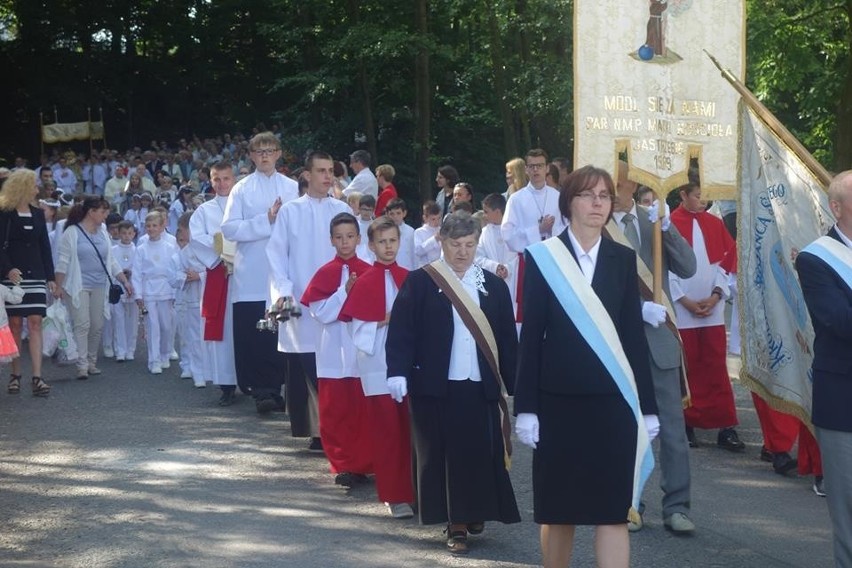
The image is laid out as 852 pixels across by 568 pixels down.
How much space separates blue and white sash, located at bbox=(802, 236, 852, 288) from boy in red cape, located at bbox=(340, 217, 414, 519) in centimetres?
296

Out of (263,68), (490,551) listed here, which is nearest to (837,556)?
(490,551)

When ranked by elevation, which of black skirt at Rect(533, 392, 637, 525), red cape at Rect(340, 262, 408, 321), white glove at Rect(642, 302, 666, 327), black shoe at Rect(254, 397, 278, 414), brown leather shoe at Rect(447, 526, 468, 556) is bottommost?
brown leather shoe at Rect(447, 526, 468, 556)

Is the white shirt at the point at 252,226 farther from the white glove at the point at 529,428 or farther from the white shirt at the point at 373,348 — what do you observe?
the white glove at the point at 529,428

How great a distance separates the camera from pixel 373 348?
8.23 metres

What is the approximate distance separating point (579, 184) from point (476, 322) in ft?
4.85

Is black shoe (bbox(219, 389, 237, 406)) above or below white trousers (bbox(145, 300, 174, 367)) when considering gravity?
below

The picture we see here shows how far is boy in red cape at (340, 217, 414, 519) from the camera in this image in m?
7.97

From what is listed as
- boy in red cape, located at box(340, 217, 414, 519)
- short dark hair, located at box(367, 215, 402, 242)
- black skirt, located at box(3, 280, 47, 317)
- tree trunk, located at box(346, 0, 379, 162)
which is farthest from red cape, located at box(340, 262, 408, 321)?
tree trunk, located at box(346, 0, 379, 162)

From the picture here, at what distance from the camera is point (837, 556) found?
5715 mm

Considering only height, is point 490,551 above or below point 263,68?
below

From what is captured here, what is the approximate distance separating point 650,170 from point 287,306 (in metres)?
2.93

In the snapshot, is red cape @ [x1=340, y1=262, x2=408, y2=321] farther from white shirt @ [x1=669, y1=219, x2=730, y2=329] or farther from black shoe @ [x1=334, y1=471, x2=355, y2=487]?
white shirt @ [x1=669, y1=219, x2=730, y2=329]

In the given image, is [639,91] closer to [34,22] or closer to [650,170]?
[650,170]

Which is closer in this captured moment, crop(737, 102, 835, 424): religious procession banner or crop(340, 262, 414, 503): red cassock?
crop(737, 102, 835, 424): religious procession banner
